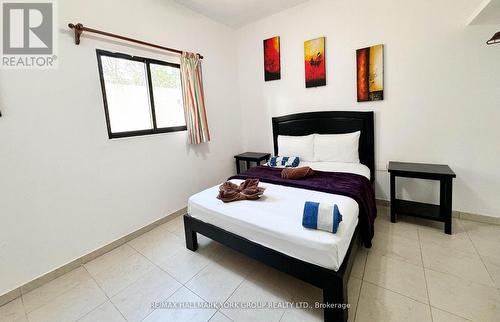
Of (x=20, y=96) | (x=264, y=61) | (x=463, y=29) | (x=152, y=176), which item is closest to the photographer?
(x=20, y=96)

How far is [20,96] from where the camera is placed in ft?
5.38

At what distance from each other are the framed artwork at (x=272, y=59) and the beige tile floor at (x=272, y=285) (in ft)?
Answer: 8.23

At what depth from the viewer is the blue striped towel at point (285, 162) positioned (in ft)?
8.93

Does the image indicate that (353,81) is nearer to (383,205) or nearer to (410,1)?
(410,1)

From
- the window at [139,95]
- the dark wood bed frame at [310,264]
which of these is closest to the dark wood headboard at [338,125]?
the dark wood bed frame at [310,264]

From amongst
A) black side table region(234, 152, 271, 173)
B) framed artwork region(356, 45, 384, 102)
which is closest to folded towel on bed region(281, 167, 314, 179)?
black side table region(234, 152, 271, 173)

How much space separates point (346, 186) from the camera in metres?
1.90

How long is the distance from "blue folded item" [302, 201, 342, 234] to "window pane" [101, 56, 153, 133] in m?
2.08

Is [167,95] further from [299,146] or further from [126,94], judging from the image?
[299,146]

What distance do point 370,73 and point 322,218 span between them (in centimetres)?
207

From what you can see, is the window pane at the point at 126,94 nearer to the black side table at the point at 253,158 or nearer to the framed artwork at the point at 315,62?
the black side table at the point at 253,158

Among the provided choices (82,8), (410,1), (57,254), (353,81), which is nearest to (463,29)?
(410,1)

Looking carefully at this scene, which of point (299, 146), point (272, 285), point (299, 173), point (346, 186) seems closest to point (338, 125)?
point (299, 146)

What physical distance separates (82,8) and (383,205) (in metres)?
3.79
